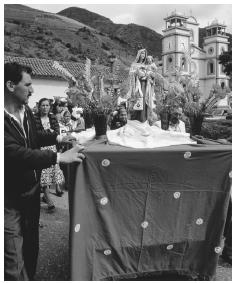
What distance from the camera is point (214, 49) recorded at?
60.4 metres

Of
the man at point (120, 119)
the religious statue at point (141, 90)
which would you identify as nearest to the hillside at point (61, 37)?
the man at point (120, 119)

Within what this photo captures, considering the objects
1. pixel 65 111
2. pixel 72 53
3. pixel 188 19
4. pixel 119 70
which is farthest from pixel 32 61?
pixel 188 19

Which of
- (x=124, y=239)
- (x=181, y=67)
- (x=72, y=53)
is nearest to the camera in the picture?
(x=124, y=239)

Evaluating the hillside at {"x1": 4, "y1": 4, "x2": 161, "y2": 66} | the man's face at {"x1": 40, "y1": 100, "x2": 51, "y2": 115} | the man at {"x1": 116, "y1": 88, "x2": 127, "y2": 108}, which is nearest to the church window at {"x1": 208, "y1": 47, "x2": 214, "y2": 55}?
the hillside at {"x1": 4, "y1": 4, "x2": 161, "y2": 66}

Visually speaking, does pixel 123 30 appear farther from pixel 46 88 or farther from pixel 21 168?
pixel 21 168

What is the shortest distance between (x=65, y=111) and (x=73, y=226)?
14.9ft

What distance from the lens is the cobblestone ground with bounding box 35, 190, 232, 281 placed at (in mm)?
3195

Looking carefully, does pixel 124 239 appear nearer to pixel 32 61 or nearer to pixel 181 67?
pixel 181 67

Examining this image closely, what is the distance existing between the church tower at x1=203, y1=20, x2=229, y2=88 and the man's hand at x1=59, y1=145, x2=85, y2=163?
58.1m

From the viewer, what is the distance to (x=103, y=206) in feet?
9.02

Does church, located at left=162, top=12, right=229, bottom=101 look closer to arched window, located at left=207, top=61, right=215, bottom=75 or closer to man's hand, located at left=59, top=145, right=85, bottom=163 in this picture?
arched window, located at left=207, top=61, right=215, bottom=75

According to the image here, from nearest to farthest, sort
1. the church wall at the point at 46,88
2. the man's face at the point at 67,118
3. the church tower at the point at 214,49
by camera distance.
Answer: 1. the man's face at the point at 67,118
2. the church wall at the point at 46,88
3. the church tower at the point at 214,49

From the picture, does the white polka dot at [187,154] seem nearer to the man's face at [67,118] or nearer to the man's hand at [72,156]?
the man's hand at [72,156]

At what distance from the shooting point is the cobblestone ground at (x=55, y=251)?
10.5 ft
